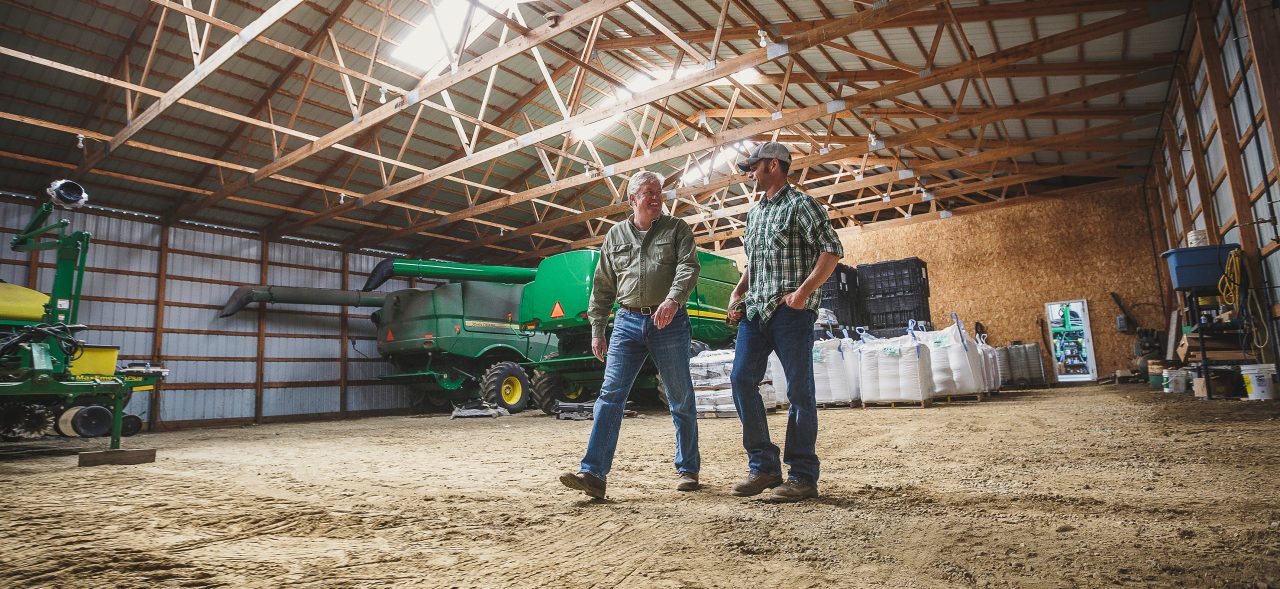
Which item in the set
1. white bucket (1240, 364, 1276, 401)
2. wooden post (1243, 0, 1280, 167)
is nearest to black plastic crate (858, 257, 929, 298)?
white bucket (1240, 364, 1276, 401)

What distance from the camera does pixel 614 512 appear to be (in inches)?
107

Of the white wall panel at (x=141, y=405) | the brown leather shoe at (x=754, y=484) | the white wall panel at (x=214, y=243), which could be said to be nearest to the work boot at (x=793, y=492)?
the brown leather shoe at (x=754, y=484)

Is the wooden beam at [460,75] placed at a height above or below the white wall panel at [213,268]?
above

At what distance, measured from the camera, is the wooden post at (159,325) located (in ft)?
43.7

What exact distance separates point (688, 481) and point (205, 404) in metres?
15.1

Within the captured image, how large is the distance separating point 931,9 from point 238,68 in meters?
11.9

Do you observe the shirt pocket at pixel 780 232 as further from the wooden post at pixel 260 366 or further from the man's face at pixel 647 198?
the wooden post at pixel 260 366

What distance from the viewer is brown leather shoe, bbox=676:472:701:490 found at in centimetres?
320

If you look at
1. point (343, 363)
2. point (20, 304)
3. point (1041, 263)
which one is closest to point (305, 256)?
point (343, 363)

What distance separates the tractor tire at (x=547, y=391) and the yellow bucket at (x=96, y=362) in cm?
546

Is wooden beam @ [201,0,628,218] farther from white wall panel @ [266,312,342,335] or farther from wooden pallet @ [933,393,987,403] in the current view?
wooden pallet @ [933,393,987,403]

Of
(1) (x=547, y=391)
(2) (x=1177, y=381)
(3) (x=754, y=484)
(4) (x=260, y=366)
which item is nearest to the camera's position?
(3) (x=754, y=484)

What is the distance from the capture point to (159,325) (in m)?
13.8

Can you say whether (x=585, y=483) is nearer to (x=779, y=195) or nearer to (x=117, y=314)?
(x=779, y=195)
